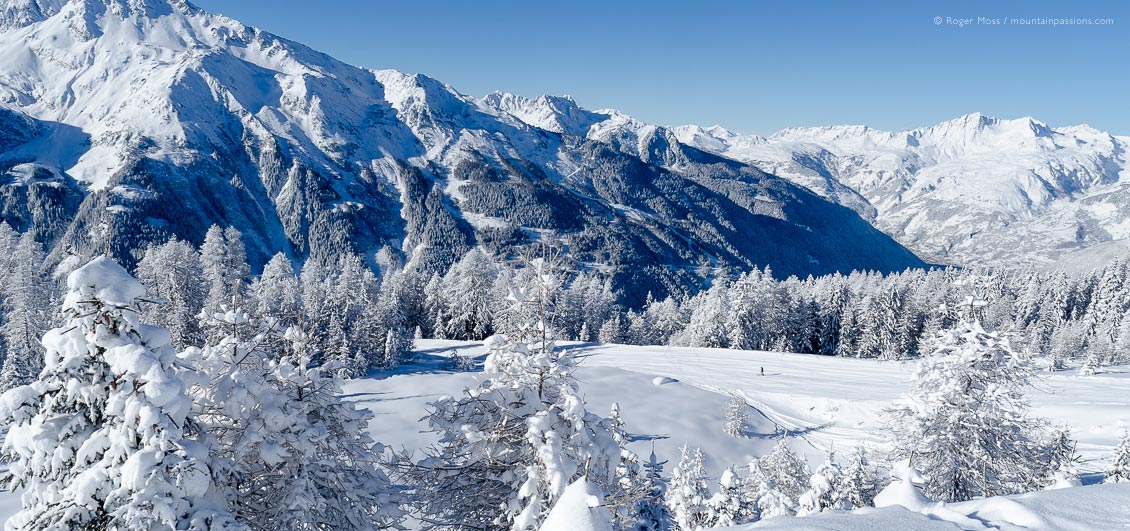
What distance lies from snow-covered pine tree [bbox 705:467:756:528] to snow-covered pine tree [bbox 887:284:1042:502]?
5672 mm

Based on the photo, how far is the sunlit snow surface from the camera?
27.9 metres

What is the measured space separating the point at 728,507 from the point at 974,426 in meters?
7.66

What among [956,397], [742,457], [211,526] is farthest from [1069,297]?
A: [211,526]

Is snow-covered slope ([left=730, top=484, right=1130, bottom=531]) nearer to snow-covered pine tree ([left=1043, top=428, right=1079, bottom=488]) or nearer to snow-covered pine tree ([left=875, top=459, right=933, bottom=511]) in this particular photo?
snow-covered pine tree ([left=875, top=459, right=933, bottom=511])

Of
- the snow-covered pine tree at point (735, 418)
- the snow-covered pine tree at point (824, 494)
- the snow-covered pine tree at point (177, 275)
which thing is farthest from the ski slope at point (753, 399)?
the snow-covered pine tree at point (177, 275)

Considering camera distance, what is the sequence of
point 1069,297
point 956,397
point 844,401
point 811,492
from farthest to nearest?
point 1069,297
point 844,401
point 811,492
point 956,397

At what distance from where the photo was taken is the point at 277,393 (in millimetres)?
8305

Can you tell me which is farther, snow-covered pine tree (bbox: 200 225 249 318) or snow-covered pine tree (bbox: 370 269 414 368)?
snow-covered pine tree (bbox: 200 225 249 318)

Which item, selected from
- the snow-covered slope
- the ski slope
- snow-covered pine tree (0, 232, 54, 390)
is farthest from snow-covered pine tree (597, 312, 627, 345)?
the snow-covered slope

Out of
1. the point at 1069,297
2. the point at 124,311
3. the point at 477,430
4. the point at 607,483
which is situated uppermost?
the point at 1069,297

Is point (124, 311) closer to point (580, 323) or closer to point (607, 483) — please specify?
point (607, 483)

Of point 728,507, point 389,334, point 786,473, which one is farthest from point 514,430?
point 389,334

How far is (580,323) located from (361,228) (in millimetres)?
131716

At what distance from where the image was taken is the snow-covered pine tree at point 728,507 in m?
16.9
